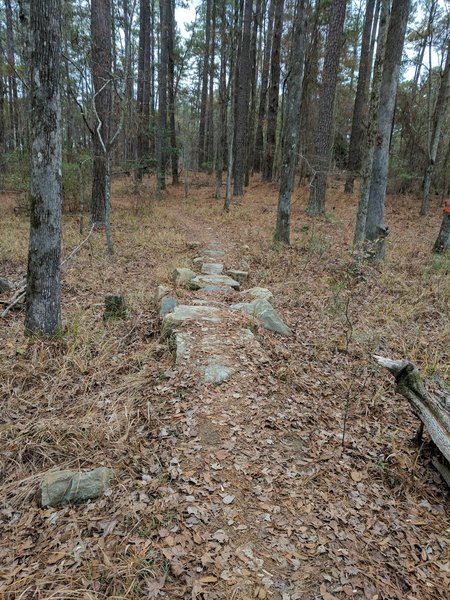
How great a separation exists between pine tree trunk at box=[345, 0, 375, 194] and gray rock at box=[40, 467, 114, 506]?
15.5m

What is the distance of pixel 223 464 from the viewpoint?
8.98 ft

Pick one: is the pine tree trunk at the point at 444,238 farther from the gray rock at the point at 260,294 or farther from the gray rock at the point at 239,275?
the gray rock at the point at 260,294

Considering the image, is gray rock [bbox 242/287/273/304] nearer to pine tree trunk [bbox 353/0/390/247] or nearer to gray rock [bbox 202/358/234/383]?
pine tree trunk [bbox 353/0/390/247]

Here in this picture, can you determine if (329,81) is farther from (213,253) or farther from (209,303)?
(209,303)

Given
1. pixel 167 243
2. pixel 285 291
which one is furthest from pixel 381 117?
pixel 167 243

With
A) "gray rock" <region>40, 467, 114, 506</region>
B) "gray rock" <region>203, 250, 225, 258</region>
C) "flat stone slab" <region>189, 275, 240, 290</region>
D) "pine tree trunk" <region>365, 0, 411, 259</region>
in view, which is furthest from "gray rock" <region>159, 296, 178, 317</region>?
"pine tree trunk" <region>365, 0, 411, 259</region>

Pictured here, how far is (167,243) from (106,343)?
18.0 ft

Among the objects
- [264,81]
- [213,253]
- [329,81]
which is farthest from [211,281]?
[264,81]

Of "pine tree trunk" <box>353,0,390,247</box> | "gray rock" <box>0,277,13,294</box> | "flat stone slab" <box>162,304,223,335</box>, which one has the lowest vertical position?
"flat stone slab" <box>162,304,223,335</box>

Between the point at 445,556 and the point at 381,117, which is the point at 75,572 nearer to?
the point at 445,556

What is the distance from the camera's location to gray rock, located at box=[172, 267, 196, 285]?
645 centimetres

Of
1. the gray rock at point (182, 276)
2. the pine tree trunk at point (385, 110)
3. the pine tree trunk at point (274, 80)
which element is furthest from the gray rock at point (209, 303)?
the pine tree trunk at point (274, 80)

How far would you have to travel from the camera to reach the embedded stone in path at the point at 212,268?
23.8 ft

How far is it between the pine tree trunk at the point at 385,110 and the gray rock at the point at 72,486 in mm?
6177
